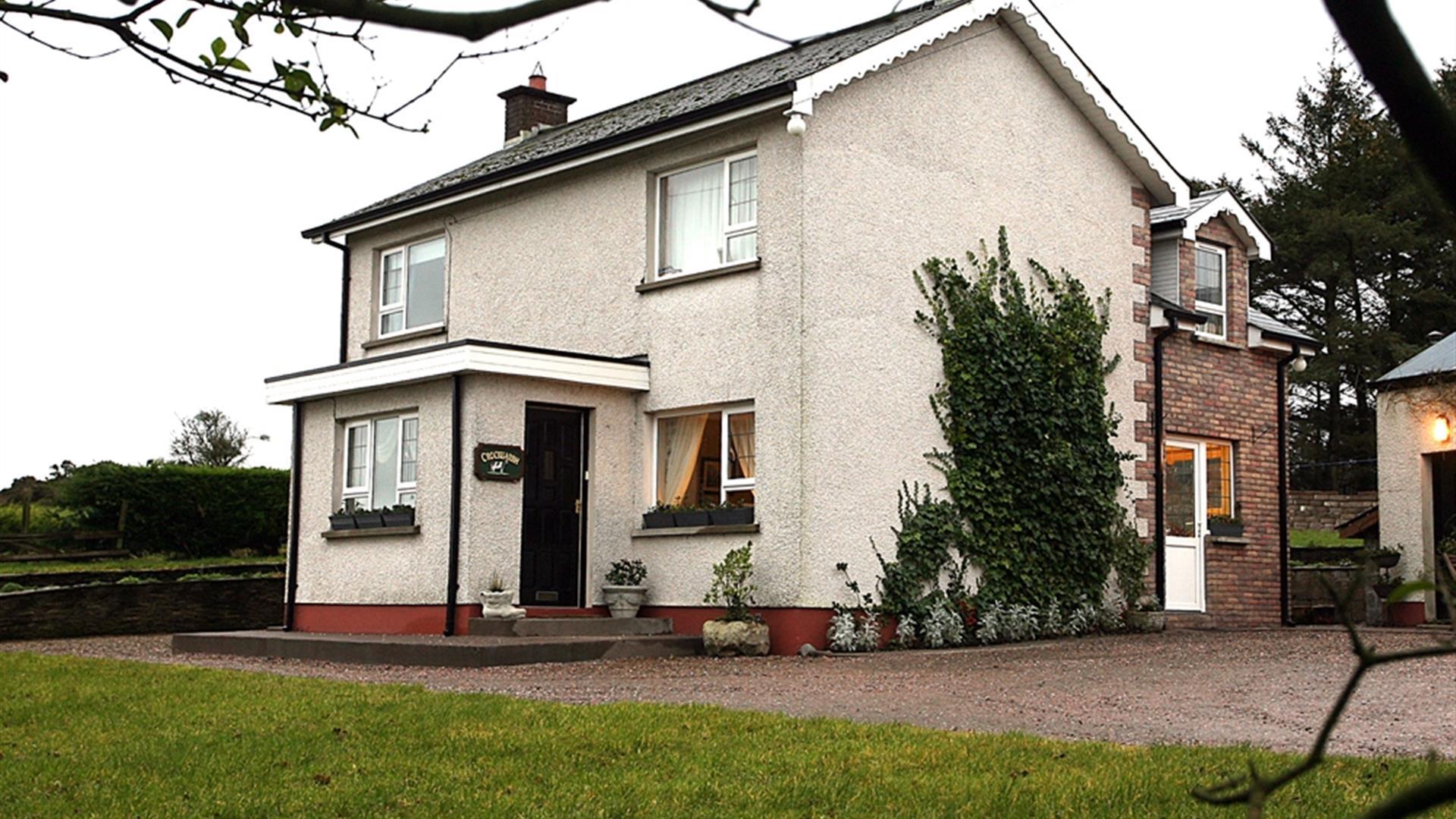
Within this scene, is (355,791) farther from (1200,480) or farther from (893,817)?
(1200,480)

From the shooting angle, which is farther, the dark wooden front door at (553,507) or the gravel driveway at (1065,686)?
the dark wooden front door at (553,507)

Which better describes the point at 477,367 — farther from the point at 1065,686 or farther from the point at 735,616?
the point at 1065,686

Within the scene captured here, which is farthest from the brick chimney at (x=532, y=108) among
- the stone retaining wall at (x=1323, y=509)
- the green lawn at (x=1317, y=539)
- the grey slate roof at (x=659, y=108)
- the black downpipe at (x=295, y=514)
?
the stone retaining wall at (x=1323, y=509)

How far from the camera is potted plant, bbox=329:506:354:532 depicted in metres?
17.9

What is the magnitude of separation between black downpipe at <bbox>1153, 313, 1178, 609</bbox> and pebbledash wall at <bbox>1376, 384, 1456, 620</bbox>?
4197 mm

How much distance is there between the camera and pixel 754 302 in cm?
1612

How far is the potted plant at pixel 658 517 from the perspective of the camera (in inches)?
657

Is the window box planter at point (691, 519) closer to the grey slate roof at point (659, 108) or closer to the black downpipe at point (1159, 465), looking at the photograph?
the grey slate roof at point (659, 108)

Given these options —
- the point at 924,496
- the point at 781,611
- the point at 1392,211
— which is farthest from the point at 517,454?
the point at 1392,211

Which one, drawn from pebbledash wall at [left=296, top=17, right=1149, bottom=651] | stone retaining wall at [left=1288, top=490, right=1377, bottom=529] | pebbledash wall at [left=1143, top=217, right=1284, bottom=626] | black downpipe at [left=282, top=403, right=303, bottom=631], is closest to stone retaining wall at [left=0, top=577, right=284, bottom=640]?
black downpipe at [left=282, top=403, right=303, bottom=631]

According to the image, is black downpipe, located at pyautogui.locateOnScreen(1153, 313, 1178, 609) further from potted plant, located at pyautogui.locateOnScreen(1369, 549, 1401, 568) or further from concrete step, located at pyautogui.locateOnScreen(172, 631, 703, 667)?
concrete step, located at pyautogui.locateOnScreen(172, 631, 703, 667)

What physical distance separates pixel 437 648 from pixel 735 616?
2.93 meters

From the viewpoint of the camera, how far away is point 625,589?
16.6 meters

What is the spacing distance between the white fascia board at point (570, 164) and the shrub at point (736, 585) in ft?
14.1
